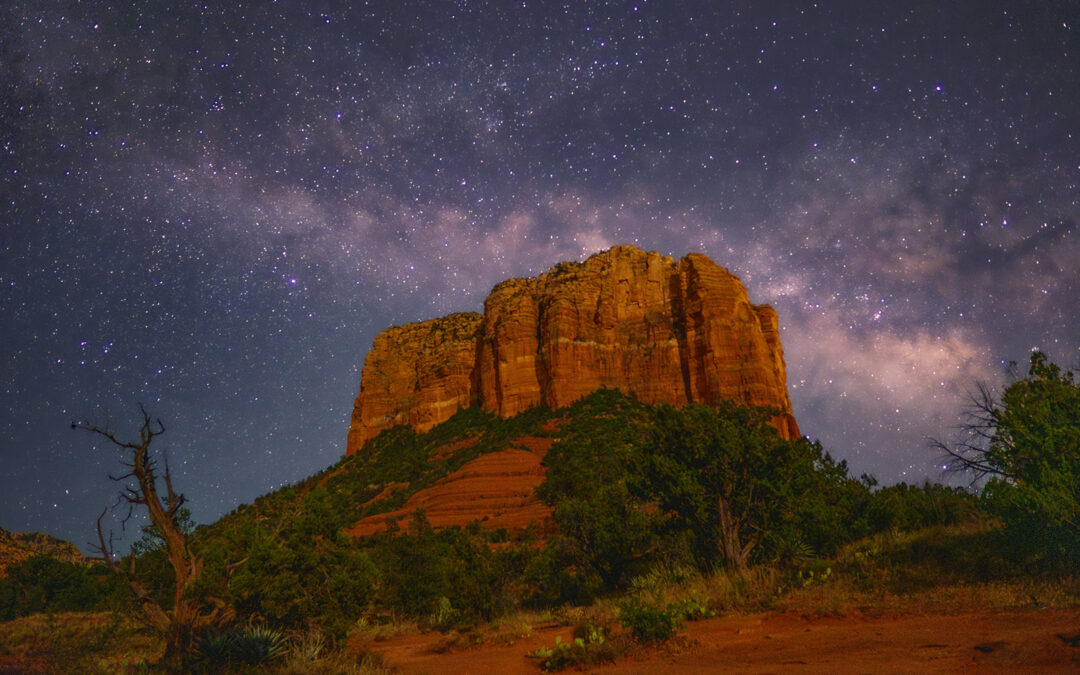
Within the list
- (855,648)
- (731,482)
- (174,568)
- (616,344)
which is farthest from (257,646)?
(616,344)

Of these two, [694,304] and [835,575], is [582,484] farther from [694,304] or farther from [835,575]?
[694,304]

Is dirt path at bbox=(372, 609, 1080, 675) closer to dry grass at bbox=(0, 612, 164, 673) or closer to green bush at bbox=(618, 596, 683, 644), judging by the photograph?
green bush at bbox=(618, 596, 683, 644)

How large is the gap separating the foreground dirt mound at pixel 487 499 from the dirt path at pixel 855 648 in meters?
31.9

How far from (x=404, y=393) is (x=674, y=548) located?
289 ft

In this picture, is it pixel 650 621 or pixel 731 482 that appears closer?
pixel 650 621

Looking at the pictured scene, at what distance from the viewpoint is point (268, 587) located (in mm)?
10961

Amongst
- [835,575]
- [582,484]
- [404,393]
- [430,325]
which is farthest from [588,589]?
[430,325]

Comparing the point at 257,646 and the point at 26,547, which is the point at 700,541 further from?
the point at 26,547

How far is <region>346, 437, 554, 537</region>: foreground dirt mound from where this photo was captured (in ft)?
148

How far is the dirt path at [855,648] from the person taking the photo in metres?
5.87

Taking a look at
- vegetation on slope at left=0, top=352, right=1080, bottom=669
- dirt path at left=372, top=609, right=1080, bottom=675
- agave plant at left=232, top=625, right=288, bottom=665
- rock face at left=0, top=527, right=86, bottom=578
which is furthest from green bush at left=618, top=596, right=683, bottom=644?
rock face at left=0, top=527, right=86, bottom=578

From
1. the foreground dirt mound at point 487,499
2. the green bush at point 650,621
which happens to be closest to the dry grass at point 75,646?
the green bush at point 650,621

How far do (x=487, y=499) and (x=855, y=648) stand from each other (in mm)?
44942

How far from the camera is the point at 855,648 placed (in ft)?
23.4
